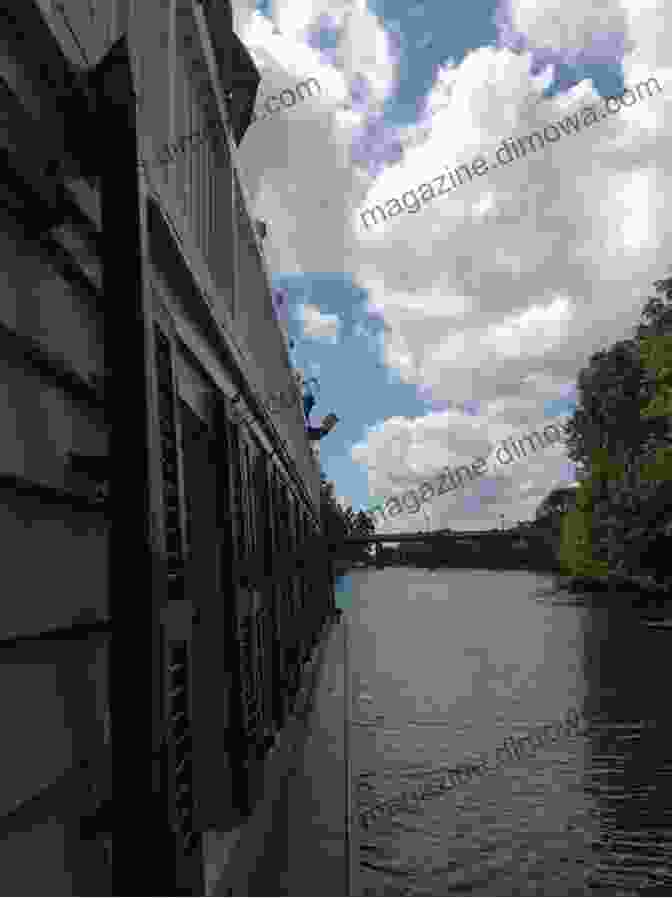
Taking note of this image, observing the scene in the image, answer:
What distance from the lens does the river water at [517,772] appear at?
5543mm

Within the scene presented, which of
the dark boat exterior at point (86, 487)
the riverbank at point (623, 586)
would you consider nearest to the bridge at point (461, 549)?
the riverbank at point (623, 586)

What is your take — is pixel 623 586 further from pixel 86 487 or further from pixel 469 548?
pixel 469 548

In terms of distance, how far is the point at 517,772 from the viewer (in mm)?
7973

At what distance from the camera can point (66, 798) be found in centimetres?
150

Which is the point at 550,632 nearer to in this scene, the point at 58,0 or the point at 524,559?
the point at 58,0

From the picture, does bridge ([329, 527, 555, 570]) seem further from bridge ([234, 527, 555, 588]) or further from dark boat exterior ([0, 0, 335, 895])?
dark boat exterior ([0, 0, 335, 895])

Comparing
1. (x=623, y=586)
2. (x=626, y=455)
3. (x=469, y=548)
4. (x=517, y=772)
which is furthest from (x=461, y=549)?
(x=517, y=772)

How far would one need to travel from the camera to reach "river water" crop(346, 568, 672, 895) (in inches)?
218

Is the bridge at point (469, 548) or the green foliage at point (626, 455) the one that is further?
the bridge at point (469, 548)

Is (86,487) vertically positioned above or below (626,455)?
below

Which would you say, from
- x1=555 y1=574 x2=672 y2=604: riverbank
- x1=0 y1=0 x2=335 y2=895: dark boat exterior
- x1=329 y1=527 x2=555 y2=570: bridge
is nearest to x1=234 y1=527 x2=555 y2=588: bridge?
x1=329 y1=527 x2=555 y2=570: bridge

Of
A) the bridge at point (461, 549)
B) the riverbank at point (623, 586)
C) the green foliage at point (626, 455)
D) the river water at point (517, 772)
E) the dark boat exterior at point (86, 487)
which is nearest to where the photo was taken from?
the dark boat exterior at point (86, 487)

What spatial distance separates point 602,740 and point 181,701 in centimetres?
836

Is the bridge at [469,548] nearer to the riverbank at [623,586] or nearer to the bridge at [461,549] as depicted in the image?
the bridge at [461,549]
